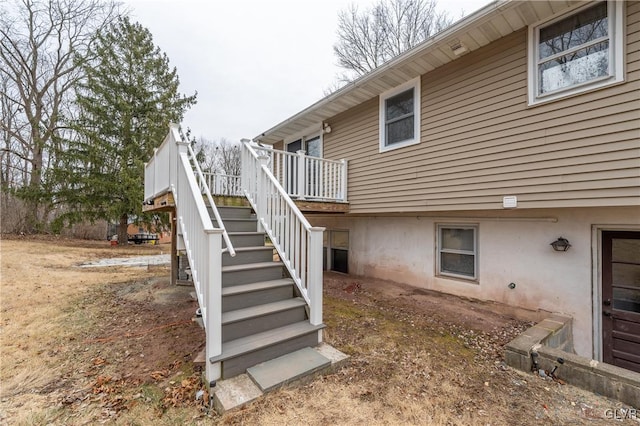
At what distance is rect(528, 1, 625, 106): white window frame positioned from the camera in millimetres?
3381

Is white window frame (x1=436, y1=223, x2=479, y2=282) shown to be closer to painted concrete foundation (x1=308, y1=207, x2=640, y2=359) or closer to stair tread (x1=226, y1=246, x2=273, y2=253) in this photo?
painted concrete foundation (x1=308, y1=207, x2=640, y2=359)

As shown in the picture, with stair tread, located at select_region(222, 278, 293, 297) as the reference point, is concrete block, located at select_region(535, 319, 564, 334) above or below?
below

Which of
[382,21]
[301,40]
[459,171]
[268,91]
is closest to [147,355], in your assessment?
[459,171]

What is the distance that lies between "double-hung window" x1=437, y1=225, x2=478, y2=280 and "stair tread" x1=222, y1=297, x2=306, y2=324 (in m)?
3.77

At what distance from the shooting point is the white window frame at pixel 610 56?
3.38 metres

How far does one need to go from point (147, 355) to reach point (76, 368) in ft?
2.24

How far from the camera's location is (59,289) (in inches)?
245

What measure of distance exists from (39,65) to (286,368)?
69.0ft

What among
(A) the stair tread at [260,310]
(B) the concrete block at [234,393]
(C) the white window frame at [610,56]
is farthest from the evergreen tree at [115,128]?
(C) the white window frame at [610,56]

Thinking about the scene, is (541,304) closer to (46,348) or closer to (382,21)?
(46,348)

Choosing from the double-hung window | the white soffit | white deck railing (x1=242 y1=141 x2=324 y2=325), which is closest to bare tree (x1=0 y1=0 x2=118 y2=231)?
white deck railing (x1=242 y1=141 x2=324 y2=325)

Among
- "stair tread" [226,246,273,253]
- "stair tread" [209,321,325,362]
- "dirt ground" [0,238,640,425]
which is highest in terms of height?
"stair tread" [226,246,273,253]

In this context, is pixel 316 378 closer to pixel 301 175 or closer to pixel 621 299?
pixel 301 175

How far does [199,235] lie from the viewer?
10.0 ft
